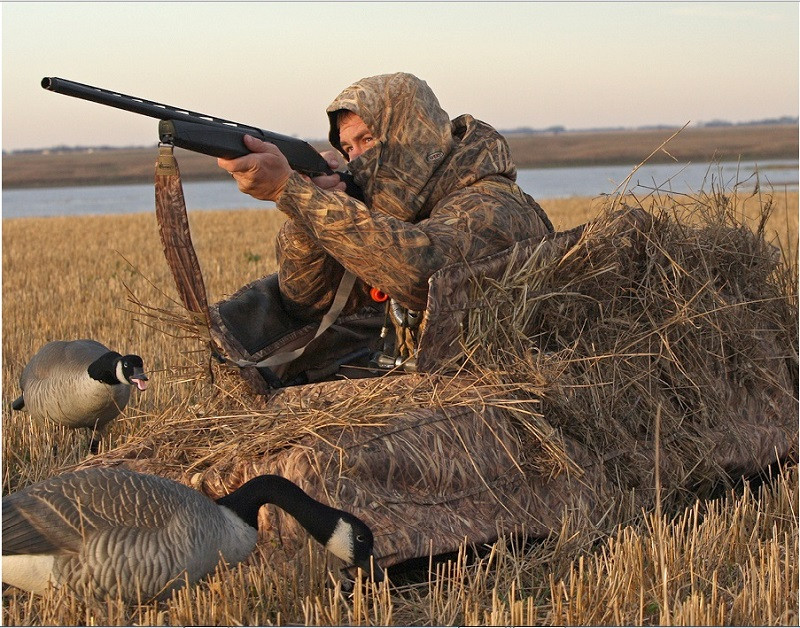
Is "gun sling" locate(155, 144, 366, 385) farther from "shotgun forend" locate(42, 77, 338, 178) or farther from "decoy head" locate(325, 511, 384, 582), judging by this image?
"decoy head" locate(325, 511, 384, 582)

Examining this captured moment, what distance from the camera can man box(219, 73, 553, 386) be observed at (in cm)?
468

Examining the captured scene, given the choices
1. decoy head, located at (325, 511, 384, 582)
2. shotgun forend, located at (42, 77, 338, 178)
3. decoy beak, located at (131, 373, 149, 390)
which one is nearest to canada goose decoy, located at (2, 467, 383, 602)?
decoy head, located at (325, 511, 384, 582)

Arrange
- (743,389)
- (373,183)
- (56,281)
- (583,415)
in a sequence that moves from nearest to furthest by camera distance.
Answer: (583,415), (373,183), (743,389), (56,281)

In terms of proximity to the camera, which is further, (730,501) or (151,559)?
(730,501)

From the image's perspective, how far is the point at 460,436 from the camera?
4.37m

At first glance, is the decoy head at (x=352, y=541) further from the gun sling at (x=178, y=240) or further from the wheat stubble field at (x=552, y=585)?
the gun sling at (x=178, y=240)

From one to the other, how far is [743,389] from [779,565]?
71.2 inches

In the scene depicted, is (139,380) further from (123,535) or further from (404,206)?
(123,535)

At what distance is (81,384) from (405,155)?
2.22 meters

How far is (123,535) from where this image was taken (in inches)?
142

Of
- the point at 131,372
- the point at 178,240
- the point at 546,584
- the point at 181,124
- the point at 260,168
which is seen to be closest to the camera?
the point at 546,584

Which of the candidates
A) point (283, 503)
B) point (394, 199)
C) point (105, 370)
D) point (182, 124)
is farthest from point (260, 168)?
point (105, 370)

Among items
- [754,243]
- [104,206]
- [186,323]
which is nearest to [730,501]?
[754,243]

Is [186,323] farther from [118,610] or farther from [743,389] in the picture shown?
[743,389]
